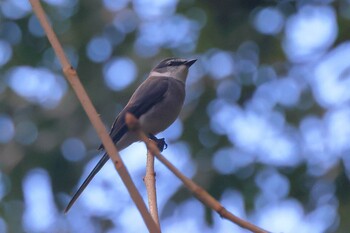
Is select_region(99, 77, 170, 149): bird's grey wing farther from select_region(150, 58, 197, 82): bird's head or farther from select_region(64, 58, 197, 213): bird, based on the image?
select_region(150, 58, 197, 82): bird's head

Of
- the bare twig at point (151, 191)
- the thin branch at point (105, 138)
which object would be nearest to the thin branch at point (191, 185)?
the thin branch at point (105, 138)

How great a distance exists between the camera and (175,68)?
5074 millimetres

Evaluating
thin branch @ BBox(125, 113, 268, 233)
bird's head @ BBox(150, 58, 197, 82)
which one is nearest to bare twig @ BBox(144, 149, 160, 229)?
thin branch @ BBox(125, 113, 268, 233)

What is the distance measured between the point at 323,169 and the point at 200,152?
93 cm

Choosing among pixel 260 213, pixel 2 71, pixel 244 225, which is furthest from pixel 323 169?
pixel 244 225

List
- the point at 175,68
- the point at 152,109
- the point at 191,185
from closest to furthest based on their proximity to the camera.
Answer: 1. the point at 191,185
2. the point at 152,109
3. the point at 175,68

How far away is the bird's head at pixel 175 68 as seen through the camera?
4965mm

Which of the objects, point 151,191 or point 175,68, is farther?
point 175,68

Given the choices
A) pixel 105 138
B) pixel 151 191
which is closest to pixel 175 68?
pixel 151 191

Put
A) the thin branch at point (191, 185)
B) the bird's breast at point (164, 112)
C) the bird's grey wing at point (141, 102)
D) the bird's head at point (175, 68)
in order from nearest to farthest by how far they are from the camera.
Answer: the thin branch at point (191, 185) < the bird's grey wing at point (141, 102) < the bird's breast at point (164, 112) < the bird's head at point (175, 68)

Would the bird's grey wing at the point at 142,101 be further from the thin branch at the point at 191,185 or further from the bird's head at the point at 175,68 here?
the thin branch at the point at 191,185

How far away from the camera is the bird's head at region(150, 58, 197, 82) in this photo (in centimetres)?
496

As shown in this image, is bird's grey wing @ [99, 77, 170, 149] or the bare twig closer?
the bare twig

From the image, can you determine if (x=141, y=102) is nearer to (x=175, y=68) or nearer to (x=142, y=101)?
(x=142, y=101)
